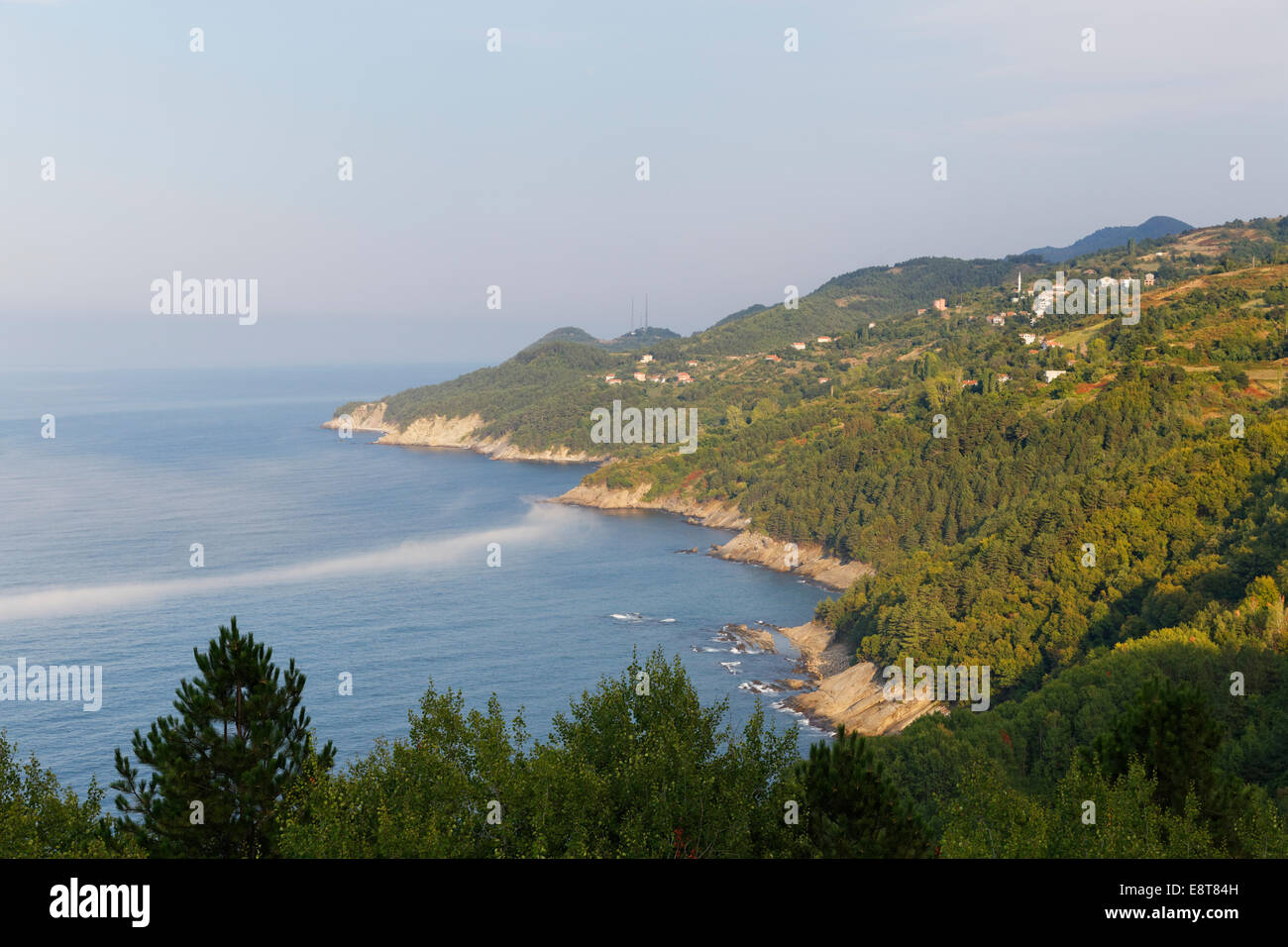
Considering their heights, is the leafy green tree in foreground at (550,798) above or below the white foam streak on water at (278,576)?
above

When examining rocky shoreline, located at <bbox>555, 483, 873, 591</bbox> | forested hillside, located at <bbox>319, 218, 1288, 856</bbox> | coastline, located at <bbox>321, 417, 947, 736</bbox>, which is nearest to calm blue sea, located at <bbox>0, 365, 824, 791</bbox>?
coastline, located at <bbox>321, 417, 947, 736</bbox>

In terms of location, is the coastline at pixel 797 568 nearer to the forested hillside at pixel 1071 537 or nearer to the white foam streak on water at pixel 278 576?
the forested hillside at pixel 1071 537

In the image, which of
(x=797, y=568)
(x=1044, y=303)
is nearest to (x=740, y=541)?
(x=797, y=568)

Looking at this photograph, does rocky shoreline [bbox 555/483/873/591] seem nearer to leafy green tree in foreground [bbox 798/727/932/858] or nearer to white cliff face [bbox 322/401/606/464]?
white cliff face [bbox 322/401/606/464]

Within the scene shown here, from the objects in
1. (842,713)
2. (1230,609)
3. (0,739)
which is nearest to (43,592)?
(842,713)

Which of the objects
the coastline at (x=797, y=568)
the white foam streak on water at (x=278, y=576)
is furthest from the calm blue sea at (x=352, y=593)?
the coastline at (x=797, y=568)

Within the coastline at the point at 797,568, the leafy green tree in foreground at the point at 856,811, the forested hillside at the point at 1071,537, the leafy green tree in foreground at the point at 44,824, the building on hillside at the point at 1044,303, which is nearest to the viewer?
the leafy green tree in foreground at the point at 44,824
